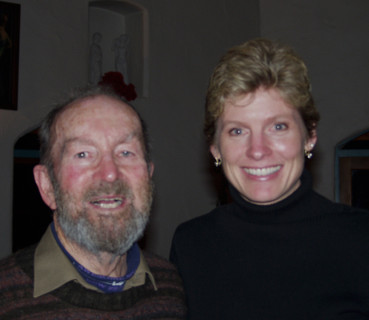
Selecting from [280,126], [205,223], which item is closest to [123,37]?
[205,223]

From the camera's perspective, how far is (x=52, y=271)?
6.32 feet

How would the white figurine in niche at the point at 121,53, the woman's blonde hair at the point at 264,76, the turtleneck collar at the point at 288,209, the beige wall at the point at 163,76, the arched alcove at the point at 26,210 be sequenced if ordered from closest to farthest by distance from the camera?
the woman's blonde hair at the point at 264,76 < the turtleneck collar at the point at 288,209 < the beige wall at the point at 163,76 < the white figurine in niche at the point at 121,53 < the arched alcove at the point at 26,210

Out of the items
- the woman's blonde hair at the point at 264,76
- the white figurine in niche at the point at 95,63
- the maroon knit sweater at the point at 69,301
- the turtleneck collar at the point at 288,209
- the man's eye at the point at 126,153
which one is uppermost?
the white figurine in niche at the point at 95,63

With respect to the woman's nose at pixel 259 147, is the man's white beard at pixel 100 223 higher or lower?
lower

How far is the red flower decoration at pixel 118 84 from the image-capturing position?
6.17 m

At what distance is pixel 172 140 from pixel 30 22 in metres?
2.27

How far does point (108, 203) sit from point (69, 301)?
389mm

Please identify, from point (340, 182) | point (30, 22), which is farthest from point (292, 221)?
point (340, 182)

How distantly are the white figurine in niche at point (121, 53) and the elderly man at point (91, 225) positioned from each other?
4528 mm

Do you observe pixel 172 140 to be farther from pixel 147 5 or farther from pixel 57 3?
pixel 57 3

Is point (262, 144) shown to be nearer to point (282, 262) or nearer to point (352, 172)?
point (282, 262)

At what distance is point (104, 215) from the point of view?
202 centimetres

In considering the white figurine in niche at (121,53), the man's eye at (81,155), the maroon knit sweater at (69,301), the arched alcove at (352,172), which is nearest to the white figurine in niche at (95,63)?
the white figurine in niche at (121,53)

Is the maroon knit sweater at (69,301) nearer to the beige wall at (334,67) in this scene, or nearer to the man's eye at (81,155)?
the man's eye at (81,155)
